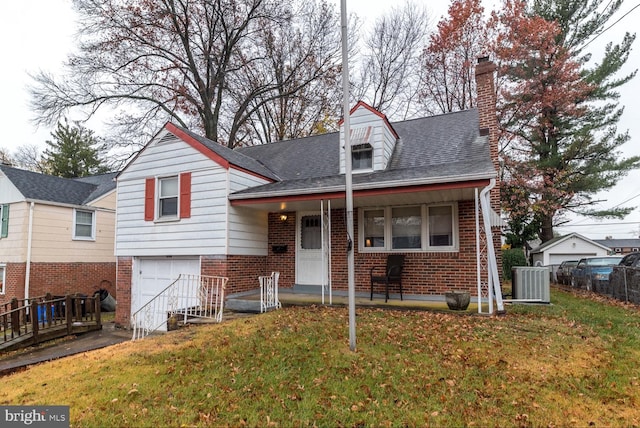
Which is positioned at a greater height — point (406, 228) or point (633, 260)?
point (406, 228)

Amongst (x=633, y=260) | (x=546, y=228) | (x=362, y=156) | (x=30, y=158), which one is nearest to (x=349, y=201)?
(x=362, y=156)

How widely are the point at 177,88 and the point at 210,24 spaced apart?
3.93 metres

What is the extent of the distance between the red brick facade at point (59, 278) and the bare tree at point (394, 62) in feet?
58.8

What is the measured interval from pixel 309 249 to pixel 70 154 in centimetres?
3222

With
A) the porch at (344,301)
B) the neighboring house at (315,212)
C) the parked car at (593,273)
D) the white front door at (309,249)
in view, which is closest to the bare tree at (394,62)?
the neighboring house at (315,212)

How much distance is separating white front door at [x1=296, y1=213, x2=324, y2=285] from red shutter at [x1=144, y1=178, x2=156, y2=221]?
4.37 m

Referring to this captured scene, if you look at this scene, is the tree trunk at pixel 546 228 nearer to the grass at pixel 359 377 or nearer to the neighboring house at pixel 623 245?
the grass at pixel 359 377

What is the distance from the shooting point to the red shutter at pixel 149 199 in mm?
10531

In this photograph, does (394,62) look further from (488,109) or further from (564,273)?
(564,273)

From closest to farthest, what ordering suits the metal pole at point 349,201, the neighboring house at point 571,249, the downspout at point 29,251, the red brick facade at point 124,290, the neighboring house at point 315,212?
the metal pole at point 349,201 → the neighboring house at point 315,212 → the red brick facade at point 124,290 → the downspout at point 29,251 → the neighboring house at point 571,249

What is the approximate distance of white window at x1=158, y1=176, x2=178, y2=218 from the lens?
410 inches

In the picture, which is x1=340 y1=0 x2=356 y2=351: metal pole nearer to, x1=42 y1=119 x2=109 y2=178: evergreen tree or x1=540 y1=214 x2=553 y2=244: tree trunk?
x1=540 y1=214 x2=553 y2=244: tree trunk

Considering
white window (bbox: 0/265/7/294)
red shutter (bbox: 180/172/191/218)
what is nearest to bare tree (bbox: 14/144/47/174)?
white window (bbox: 0/265/7/294)

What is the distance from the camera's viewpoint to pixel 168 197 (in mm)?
10492
